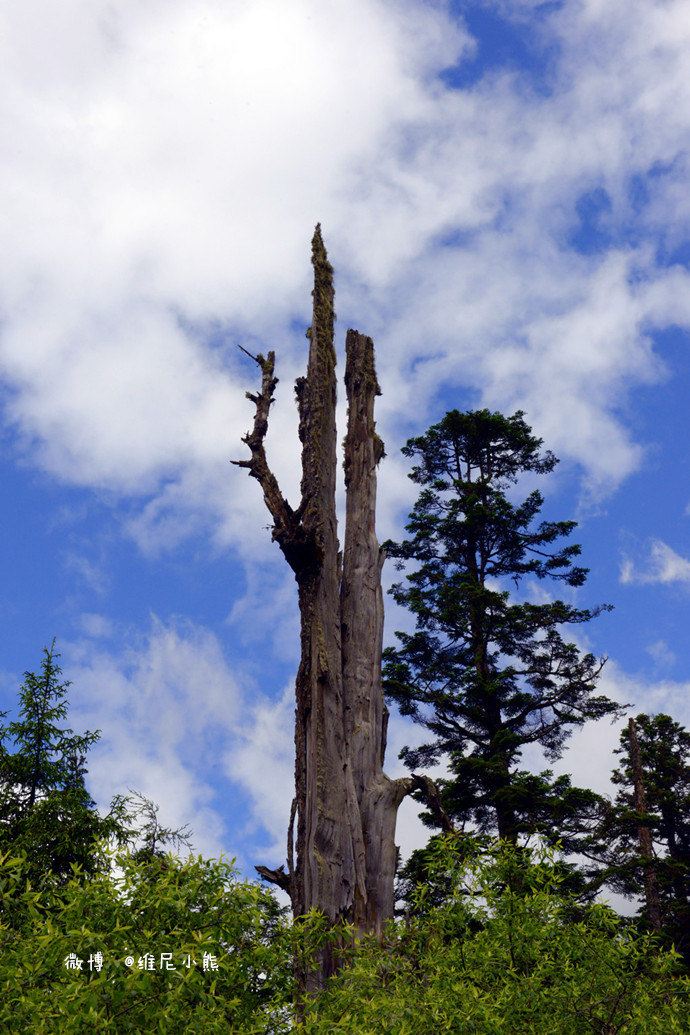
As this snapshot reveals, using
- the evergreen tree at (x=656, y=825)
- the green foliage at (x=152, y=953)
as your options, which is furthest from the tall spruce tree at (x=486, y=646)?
the green foliage at (x=152, y=953)

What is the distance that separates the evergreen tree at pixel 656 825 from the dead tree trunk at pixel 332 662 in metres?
12.9

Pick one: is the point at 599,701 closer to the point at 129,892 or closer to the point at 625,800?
the point at 625,800

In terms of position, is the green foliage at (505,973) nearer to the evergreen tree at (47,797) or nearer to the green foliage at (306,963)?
the green foliage at (306,963)

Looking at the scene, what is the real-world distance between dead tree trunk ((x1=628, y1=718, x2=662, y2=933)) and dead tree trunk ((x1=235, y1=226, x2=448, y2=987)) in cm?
1328

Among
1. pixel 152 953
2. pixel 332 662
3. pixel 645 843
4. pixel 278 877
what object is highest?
pixel 645 843

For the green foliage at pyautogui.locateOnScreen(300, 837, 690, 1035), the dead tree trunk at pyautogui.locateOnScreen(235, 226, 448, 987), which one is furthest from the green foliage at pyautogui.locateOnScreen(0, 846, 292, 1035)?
the dead tree trunk at pyautogui.locateOnScreen(235, 226, 448, 987)

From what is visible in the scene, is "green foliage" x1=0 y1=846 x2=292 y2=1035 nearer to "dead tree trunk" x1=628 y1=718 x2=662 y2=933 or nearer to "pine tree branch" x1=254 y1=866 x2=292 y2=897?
"pine tree branch" x1=254 y1=866 x2=292 y2=897

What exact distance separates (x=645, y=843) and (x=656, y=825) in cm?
278

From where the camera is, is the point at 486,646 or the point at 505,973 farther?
the point at 486,646

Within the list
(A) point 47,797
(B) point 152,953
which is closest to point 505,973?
(B) point 152,953

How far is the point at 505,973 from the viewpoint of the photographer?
8.15 metres

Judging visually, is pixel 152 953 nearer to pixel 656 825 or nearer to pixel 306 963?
pixel 306 963

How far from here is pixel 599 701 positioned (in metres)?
24.3

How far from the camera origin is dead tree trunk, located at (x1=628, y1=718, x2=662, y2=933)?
80.6 ft
